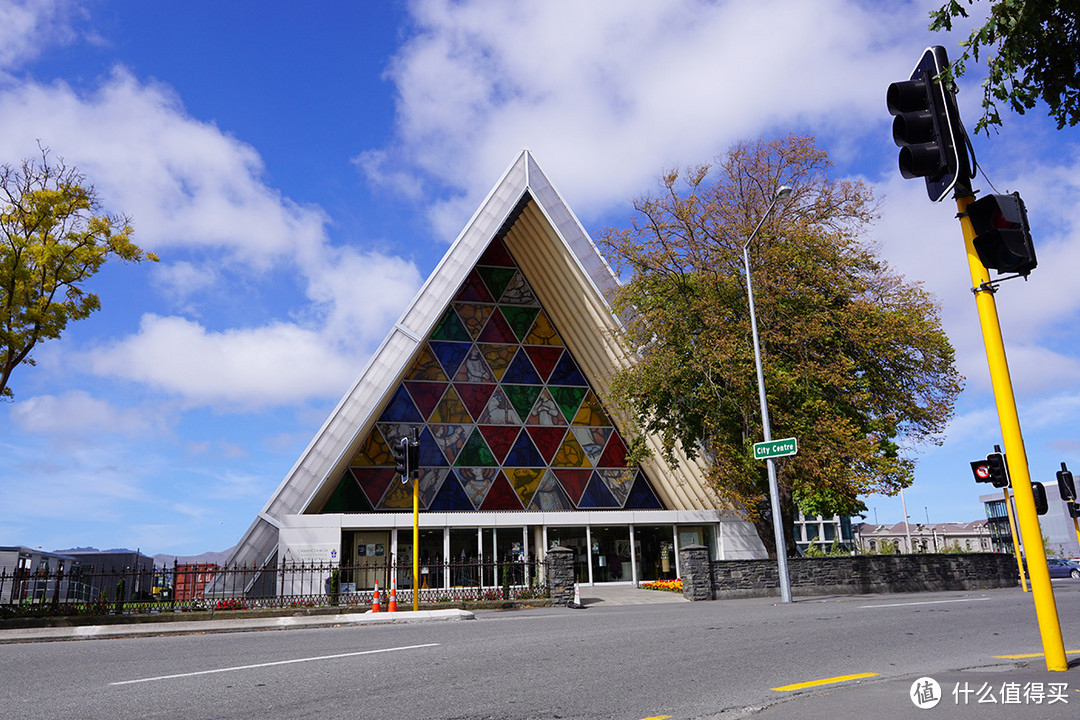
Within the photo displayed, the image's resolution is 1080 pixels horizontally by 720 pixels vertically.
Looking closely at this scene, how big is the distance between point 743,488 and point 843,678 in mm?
16653

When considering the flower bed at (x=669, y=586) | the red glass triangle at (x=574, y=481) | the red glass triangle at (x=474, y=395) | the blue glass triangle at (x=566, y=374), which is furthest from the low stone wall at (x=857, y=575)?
the blue glass triangle at (x=566, y=374)

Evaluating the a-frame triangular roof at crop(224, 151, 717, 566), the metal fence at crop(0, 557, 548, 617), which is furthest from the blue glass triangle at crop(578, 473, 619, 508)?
the metal fence at crop(0, 557, 548, 617)

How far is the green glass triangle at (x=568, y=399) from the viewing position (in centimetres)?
3148

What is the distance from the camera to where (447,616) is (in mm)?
14938

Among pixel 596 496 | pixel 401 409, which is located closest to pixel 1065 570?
pixel 596 496

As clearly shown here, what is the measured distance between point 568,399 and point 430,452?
649cm

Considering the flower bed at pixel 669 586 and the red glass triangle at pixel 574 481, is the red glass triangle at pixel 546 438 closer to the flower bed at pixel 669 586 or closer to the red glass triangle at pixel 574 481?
the red glass triangle at pixel 574 481

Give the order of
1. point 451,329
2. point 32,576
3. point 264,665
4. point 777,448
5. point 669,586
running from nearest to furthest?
point 264,665
point 777,448
point 32,576
point 669,586
point 451,329

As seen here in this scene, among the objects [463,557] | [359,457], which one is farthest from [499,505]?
[359,457]

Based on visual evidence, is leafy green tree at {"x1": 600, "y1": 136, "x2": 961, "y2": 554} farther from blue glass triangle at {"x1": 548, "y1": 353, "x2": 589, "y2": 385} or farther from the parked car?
the parked car

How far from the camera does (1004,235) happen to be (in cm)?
474

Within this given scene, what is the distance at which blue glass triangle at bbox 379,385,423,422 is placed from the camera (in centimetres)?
2917

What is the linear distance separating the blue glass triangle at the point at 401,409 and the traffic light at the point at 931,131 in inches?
1014

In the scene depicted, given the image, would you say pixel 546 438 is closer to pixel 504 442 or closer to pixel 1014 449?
pixel 504 442
